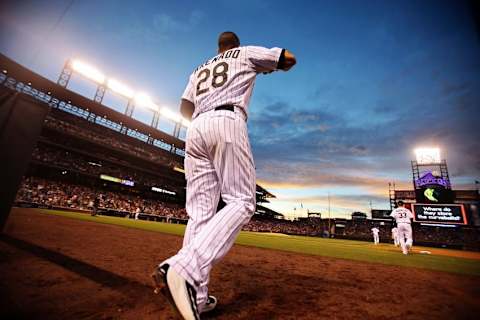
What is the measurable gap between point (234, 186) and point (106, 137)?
106ft

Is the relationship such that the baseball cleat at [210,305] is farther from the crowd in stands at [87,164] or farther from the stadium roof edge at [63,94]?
the stadium roof edge at [63,94]

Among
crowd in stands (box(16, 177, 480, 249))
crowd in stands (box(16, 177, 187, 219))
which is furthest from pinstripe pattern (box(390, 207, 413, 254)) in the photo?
crowd in stands (box(16, 177, 480, 249))

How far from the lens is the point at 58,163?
23984mm

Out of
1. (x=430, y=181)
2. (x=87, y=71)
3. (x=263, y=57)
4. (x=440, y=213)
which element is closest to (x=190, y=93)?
(x=263, y=57)

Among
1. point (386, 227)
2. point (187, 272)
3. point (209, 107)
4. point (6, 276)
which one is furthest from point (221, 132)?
point (386, 227)

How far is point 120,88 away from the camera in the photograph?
95.3 feet

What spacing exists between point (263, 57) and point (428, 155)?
37.4 meters

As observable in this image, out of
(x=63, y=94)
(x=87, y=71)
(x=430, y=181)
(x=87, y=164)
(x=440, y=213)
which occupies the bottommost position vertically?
(x=440, y=213)

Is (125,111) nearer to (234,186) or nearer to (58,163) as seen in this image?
(58,163)

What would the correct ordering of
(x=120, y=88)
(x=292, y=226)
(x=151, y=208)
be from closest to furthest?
(x=120, y=88), (x=151, y=208), (x=292, y=226)

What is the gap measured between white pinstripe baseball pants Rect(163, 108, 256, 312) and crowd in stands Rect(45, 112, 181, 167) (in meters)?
28.7

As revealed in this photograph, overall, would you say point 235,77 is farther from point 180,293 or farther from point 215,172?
point 180,293

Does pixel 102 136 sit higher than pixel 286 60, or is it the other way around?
pixel 102 136

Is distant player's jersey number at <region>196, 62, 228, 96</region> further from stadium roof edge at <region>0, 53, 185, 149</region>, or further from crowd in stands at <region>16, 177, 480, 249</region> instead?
stadium roof edge at <region>0, 53, 185, 149</region>
